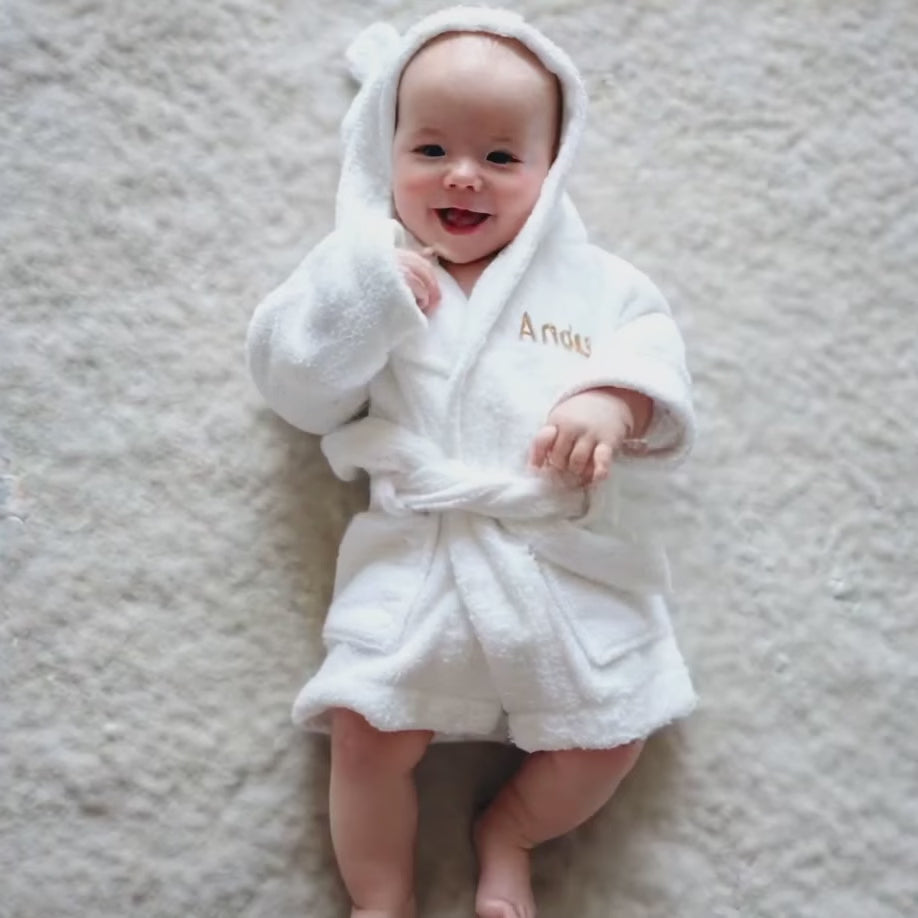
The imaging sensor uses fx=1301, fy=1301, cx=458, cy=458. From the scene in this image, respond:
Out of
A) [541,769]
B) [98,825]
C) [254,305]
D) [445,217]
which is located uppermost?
[445,217]

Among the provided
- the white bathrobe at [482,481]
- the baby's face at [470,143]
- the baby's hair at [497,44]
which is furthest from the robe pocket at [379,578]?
the baby's hair at [497,44]

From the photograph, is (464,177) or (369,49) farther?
(369,49)

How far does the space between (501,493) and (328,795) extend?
10.7 inches

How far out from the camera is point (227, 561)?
1012mm

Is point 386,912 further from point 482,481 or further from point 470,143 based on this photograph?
point 470,143

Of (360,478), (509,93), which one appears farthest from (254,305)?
(509,93)

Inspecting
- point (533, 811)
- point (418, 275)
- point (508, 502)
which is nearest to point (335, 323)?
point (418, 275)

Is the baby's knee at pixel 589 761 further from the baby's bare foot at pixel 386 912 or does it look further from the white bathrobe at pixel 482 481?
the baby's bare foot at pixel 386 912

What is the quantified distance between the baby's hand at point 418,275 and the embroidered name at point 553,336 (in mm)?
72

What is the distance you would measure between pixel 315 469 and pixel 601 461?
0.86 ft

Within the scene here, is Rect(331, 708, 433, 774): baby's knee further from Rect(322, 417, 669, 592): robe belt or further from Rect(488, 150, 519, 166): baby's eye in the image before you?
Rect(488, 150, 519, 166): baby's eye

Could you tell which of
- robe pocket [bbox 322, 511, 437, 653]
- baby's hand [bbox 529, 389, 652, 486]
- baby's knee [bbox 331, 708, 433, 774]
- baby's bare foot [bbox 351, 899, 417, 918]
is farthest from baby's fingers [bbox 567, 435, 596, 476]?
baby's bare foot [bbox 351, 899, 417, 918]

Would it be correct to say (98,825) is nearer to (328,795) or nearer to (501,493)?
(328,795)

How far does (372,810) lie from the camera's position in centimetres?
92
